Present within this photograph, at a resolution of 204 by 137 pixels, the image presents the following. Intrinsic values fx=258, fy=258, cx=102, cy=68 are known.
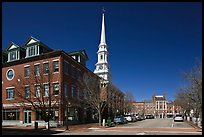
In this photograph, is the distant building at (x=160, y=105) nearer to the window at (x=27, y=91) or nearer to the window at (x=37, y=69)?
the window at (x=27, y=91)

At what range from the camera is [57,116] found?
37000mm

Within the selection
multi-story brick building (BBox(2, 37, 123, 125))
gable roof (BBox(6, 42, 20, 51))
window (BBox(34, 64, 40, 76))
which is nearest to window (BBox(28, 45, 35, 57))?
multi-story brick building (BBox(2, 37, 123, 125))

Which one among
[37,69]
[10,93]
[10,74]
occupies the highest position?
[37,69]

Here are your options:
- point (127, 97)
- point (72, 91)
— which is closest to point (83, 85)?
point (72, 91)

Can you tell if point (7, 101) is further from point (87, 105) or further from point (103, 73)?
point (103, 73)

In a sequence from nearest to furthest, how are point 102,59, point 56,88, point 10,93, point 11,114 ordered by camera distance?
point 56,88, point 11,114, point 10,93, point 102,59

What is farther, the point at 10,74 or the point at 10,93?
the point at 10,74

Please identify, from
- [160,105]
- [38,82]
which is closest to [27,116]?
[38,82]

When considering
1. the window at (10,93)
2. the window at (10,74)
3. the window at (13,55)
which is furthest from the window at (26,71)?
the window at (10,93)

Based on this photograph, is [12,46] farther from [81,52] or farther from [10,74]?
[81,52]

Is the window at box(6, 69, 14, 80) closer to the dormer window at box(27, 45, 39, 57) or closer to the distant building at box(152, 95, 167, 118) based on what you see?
the dormer window at box(27, 45, 39, 57)

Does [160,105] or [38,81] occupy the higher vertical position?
[38,81]

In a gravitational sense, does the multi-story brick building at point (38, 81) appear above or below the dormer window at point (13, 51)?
below

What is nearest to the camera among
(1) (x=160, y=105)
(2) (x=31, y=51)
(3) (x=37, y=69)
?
(3) (x=37, y=69)
